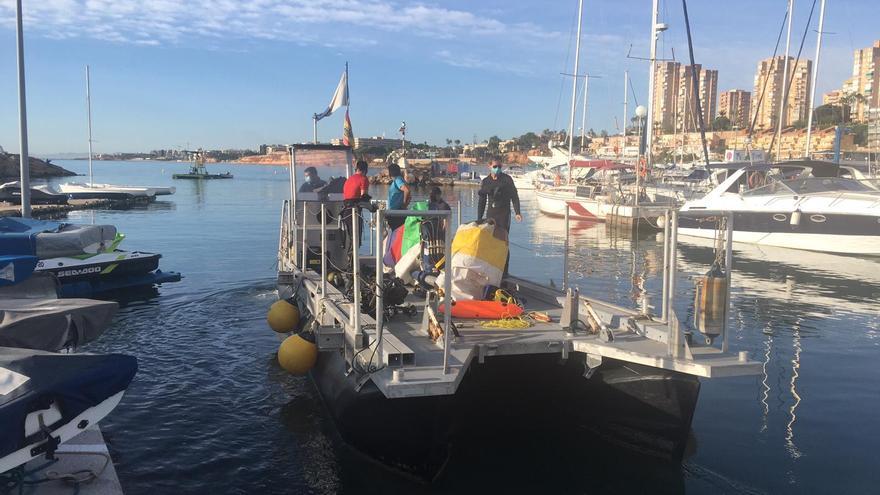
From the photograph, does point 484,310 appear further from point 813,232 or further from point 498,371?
point 813,232

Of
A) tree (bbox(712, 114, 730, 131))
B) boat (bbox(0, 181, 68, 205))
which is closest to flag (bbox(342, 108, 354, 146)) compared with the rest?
boat (bbox(0, 181, 68, 205))

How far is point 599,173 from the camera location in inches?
1976

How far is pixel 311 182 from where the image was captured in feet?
42.2

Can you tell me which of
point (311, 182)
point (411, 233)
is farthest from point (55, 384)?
point (311, 182)

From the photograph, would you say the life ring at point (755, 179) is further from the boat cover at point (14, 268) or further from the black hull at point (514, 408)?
the boat cover at point (14, 268)

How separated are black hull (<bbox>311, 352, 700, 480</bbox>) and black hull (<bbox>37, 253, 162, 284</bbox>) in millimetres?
9190

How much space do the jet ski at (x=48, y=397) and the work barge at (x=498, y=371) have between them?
2195 millimetres

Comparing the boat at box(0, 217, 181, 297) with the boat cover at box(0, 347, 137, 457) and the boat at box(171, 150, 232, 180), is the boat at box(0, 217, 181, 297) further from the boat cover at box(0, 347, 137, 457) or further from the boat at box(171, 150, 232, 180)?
the boat at box(171, 150, 232, 180)

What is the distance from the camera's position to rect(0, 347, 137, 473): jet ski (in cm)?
477

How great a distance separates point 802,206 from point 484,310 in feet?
65.6

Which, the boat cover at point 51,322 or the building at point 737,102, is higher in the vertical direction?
the building at point 737,102

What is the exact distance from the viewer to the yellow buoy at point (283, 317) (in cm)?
1002

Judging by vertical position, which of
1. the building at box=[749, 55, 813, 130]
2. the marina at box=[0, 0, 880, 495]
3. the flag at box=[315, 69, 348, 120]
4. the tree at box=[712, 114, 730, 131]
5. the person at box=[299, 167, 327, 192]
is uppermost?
the building at box=[749, 55, 813, 130]

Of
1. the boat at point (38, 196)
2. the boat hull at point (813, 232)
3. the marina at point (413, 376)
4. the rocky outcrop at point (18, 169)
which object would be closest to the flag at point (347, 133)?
the marina at point (413, 376)
